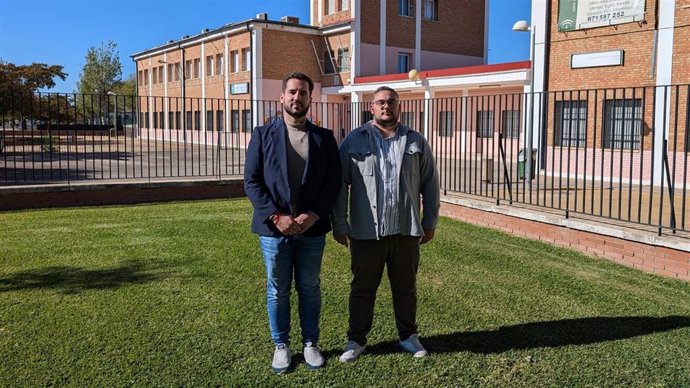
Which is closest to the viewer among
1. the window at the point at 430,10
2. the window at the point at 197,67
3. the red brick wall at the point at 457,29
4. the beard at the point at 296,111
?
the beard at the point at 296,111

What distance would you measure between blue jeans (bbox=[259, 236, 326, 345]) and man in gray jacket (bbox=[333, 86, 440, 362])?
26 cm

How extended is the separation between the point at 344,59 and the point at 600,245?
2737 cm

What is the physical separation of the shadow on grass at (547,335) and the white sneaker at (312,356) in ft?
1.44

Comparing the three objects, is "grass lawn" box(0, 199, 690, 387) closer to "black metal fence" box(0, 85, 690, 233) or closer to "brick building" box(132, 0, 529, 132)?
"black metal fence" box(0, 85, 690, 233)

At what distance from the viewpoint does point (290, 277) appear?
3.81m

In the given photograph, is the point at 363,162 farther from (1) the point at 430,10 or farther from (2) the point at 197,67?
(2) the point at 197,67

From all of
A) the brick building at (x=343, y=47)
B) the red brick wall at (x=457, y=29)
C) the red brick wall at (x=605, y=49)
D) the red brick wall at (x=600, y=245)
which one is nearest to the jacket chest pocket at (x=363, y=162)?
the red brick wall at (x=600, y=245)

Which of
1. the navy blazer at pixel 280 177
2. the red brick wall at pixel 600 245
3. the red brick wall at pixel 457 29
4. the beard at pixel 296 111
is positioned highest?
the red brick wall at pixel 457 29

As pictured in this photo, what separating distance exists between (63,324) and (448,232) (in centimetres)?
541

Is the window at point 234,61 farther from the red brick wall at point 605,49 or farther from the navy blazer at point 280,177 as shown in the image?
the navy blazer at point 280,177

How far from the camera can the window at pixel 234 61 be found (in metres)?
35.6

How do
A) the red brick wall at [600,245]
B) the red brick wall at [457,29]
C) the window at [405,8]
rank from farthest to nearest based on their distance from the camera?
the red brick wall at [457,29] < the window at [405,8] < the red brick wall at [600,245]

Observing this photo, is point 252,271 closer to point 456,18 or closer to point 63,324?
point 63,324

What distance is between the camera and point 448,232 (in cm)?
853
